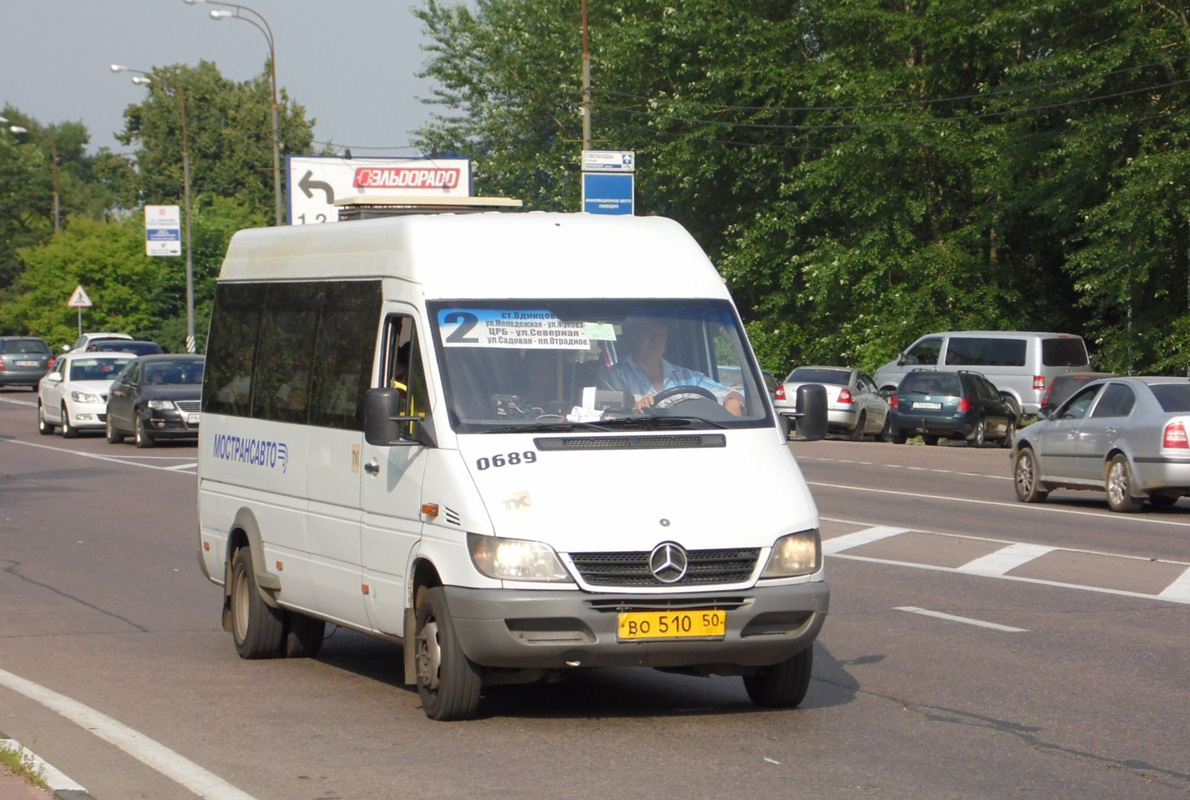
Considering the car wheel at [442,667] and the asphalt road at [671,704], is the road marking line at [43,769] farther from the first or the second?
the car wheel at [442,667]

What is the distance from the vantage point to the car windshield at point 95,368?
35750 millimetres

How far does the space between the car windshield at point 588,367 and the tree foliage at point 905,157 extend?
1012 inches

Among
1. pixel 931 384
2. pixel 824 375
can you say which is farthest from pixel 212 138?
pixel 931 384

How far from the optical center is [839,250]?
43.9m

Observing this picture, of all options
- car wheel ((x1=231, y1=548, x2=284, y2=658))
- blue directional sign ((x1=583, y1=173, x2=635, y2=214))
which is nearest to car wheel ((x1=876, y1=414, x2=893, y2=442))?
blue directional sign ((x1=583, y1=173, x2=635, y2=214))

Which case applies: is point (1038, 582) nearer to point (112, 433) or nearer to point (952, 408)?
point (952, 408)

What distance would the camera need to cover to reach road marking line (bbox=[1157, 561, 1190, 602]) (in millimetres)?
12453

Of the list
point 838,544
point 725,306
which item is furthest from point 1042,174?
point 725,306

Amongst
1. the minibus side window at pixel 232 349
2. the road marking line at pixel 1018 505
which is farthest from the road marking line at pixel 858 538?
the minibus side window at pixel 232 349

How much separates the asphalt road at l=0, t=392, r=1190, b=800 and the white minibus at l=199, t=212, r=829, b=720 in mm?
403

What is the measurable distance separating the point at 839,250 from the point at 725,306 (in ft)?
118

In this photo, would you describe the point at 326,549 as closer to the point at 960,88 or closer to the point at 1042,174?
the point at 1042,174

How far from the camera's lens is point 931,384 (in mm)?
34625

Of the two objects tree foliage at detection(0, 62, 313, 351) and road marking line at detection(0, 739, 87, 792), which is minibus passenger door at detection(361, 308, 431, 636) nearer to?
road marking line at detection(0, 739, 87, 792)
